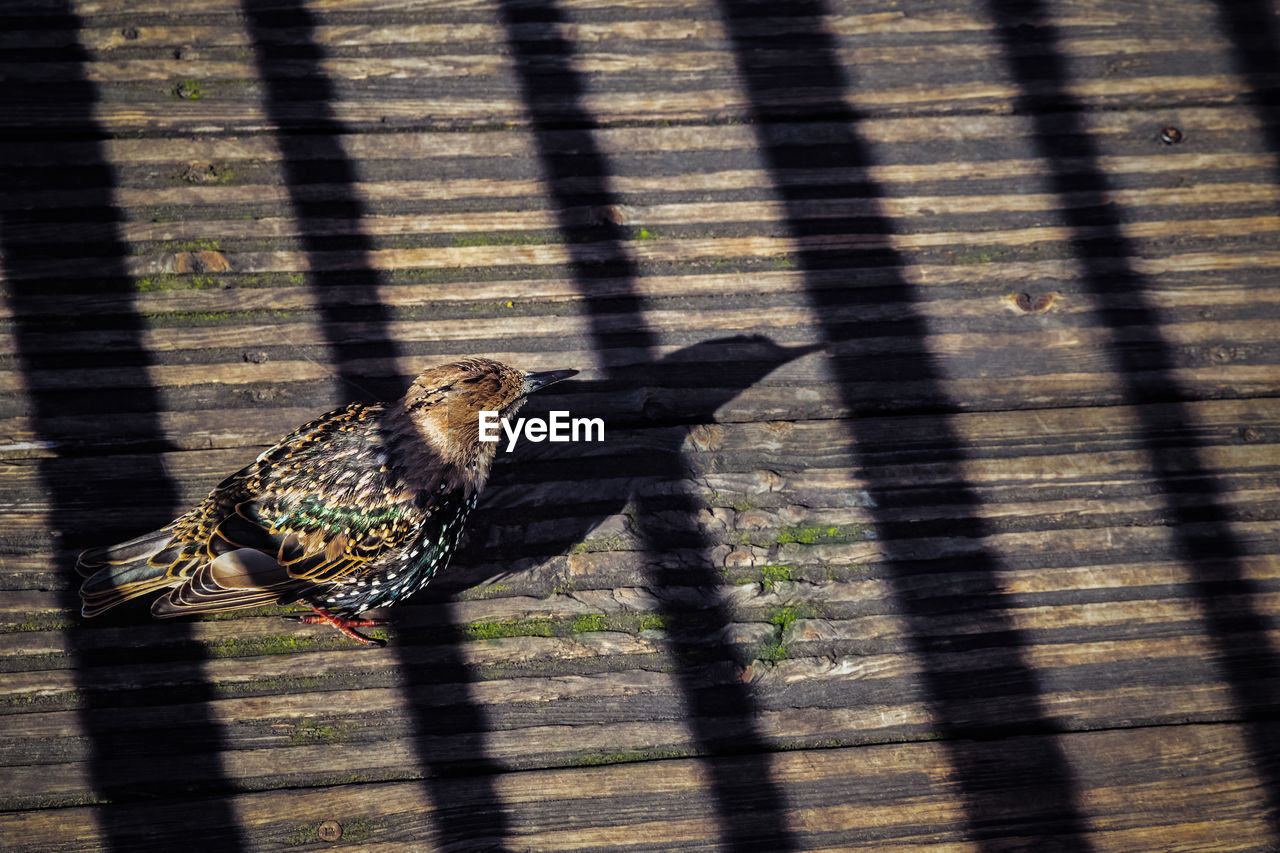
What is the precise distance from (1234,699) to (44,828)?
3490 mm

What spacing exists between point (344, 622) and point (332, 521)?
14.3 inches

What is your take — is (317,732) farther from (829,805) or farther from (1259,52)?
(1259,52)

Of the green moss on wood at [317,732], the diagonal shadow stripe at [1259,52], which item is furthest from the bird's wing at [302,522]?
the diagonal shadow stripe at [1259,52]

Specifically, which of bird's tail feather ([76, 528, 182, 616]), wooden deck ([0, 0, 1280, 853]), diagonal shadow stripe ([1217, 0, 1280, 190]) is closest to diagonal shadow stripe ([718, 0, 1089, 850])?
wooden deck ([0, 0, 1280, 853])

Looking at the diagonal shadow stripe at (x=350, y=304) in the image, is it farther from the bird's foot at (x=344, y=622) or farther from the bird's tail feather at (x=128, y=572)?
the bird's tail feather at (x=128, y=572)

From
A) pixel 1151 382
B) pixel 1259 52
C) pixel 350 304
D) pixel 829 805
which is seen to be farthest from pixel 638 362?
pixel 1259 52

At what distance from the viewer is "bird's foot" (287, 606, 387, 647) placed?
2695 millimetres

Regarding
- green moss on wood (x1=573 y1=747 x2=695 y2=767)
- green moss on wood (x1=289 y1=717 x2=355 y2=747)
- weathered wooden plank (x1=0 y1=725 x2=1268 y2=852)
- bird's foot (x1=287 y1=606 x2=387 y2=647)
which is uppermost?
bird's foot (x1=287 y1=606 x2=387 y2=647)

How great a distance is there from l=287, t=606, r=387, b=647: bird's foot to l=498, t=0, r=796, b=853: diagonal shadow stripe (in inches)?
32.8

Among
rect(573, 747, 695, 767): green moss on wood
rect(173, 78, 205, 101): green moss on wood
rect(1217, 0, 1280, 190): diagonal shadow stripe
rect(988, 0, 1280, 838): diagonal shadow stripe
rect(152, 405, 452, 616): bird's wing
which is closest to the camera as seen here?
rect(152, 405, 452, 616): bird's wing

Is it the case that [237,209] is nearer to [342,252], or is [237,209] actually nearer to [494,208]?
[342,252]

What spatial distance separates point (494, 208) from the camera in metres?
3.16

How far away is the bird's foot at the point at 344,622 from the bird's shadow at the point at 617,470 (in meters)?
0.16

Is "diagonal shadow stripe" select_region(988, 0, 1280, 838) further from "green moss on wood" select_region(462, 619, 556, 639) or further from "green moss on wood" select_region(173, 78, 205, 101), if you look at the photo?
"green moss on wood" select_region(173, 78, 205, 101)
